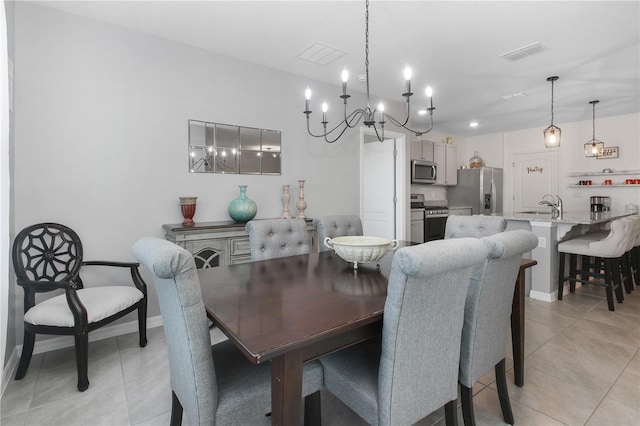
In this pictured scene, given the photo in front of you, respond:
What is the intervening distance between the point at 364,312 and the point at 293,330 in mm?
296

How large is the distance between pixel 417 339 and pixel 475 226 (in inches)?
67.9

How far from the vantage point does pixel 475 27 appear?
2707 millimetres

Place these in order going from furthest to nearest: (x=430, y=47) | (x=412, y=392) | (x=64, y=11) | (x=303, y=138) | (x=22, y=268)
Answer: (x=303, y=138)
(x=430, y=47)
(x=64, y=11)
(x=22, y=268)
(x=412, y=392)

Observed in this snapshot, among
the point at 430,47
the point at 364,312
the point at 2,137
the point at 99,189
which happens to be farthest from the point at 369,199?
the point at 2,137

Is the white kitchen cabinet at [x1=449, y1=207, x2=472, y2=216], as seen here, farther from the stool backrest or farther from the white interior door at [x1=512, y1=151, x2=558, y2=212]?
the stool backrest

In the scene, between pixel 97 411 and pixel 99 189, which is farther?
pixel 99 189

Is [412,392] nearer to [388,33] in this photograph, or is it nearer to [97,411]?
[97,411]

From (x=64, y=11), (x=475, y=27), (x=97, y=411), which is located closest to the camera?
(x=97, y=411)

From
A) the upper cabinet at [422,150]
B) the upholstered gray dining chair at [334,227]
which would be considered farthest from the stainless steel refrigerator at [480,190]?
the upholstered gray dining chair at [334,227]

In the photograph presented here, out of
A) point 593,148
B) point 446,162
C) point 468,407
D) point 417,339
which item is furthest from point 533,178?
point 417,339

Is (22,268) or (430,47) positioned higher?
(430,47)

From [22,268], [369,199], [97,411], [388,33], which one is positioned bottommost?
[97,411]

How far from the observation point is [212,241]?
282 cm

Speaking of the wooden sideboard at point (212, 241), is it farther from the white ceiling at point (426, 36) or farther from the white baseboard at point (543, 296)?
the white baseboard at point (543, 296)
